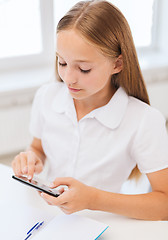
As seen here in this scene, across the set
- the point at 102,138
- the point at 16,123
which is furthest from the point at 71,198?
the point at 16,123

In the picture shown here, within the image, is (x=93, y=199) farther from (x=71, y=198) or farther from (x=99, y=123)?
(x=99, y=123)

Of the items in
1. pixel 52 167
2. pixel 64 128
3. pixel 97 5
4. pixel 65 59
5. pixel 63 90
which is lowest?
pixel 52 167

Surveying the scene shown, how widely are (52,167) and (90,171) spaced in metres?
0.17

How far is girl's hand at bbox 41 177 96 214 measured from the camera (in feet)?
2.43

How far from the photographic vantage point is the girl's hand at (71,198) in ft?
2.43

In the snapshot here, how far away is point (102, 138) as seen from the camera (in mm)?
988

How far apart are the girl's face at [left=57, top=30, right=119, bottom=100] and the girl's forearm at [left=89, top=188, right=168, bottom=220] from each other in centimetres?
28

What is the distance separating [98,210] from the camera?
0.83 meters

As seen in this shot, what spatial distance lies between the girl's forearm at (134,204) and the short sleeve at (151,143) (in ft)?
0.28

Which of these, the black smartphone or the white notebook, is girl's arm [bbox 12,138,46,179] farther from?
the white notebook

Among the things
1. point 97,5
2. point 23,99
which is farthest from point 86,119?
point 23,99

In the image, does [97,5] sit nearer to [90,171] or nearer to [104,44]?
[104,44]

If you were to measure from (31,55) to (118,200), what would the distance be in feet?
3.89

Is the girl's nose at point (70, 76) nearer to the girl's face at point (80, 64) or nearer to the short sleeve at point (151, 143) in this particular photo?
the girl's face at point (80, 64)
